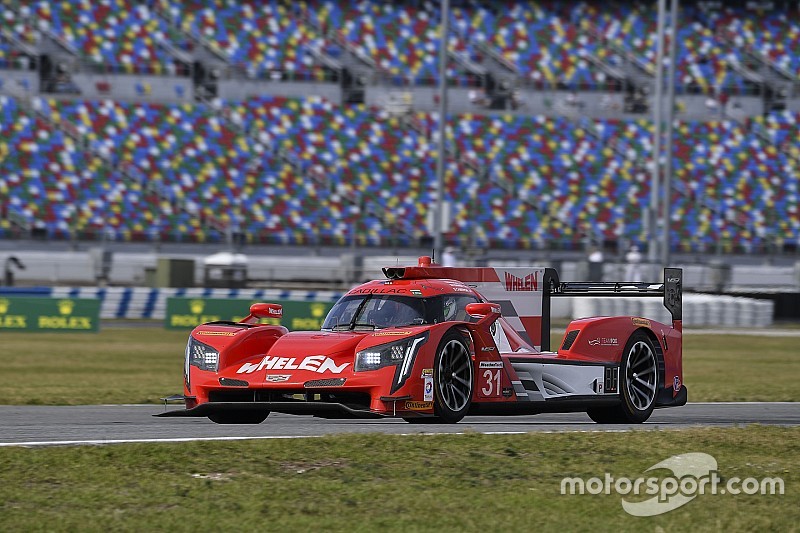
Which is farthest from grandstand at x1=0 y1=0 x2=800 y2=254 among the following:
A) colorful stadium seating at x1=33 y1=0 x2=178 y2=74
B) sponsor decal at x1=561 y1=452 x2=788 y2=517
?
sponsor decal at x1=561 y1=452 x2=788 y2=517

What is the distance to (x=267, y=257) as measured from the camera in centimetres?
4212

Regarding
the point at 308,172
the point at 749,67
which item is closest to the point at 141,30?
the point at 308,172

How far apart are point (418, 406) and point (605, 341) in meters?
2.12

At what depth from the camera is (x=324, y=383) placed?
917 centimetres

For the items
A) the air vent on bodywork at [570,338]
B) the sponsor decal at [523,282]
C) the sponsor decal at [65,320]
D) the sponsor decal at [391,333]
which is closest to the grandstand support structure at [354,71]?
the sponsor decal at [65,320]

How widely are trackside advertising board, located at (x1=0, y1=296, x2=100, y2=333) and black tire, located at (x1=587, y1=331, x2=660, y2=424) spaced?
20.3 meters

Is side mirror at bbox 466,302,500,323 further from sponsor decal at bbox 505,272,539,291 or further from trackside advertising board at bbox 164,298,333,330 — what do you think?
trackside advertising board at bbox 164,298,333,330

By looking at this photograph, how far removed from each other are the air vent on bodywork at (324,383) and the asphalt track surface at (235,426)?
0.37 meters

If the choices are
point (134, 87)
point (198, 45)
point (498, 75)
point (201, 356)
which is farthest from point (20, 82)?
point (201, 356)

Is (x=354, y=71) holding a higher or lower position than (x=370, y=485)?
higher

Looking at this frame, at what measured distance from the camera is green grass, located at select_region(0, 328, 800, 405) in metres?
14.8

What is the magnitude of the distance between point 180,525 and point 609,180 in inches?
1675

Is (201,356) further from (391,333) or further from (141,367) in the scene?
(141,367)

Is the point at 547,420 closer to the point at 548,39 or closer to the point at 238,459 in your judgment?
the point at 238,459
